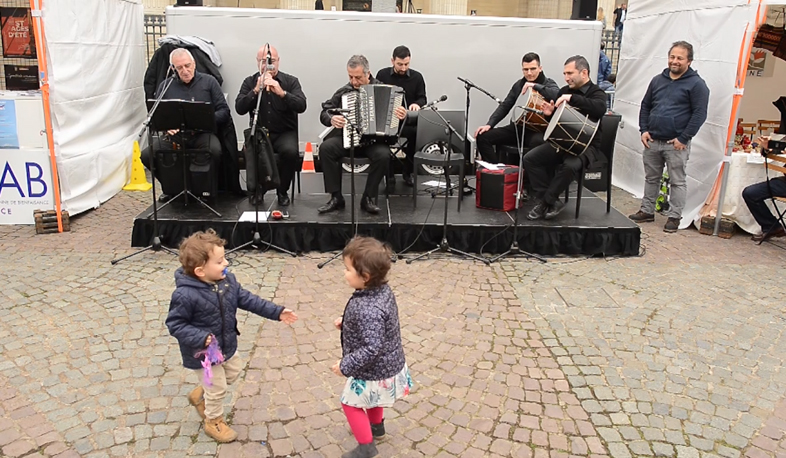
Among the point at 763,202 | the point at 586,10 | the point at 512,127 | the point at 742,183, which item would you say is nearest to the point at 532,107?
the point at 512,127

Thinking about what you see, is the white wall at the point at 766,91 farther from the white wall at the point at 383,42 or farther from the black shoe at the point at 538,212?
the black shoe at the point at 538,212

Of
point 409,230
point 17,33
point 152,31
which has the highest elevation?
point 152,31

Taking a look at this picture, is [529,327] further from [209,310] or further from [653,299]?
[209,310]

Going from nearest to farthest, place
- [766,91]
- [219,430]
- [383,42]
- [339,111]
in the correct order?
[219,430], [339,111], [383,42], [766,91]

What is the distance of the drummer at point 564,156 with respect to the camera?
18.9 feet

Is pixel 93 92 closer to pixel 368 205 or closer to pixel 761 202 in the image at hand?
pixel 368 205

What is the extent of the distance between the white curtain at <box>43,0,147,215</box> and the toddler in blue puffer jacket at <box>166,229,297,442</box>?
163 inches

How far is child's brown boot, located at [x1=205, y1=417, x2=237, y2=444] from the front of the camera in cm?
289

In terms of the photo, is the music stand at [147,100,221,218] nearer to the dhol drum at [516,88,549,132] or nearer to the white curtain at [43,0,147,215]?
the white curtain at [43,0,147,215]

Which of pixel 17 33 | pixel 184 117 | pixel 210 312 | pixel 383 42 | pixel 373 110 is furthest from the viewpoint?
pixel 383 42

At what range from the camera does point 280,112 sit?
19.8ft

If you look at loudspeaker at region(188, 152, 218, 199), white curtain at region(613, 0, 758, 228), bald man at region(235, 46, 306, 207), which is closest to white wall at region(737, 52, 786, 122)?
white curtain at region(613, 0, 758, 228)

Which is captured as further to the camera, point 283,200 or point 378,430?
point 283,200

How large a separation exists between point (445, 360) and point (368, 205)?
2.38 metres
